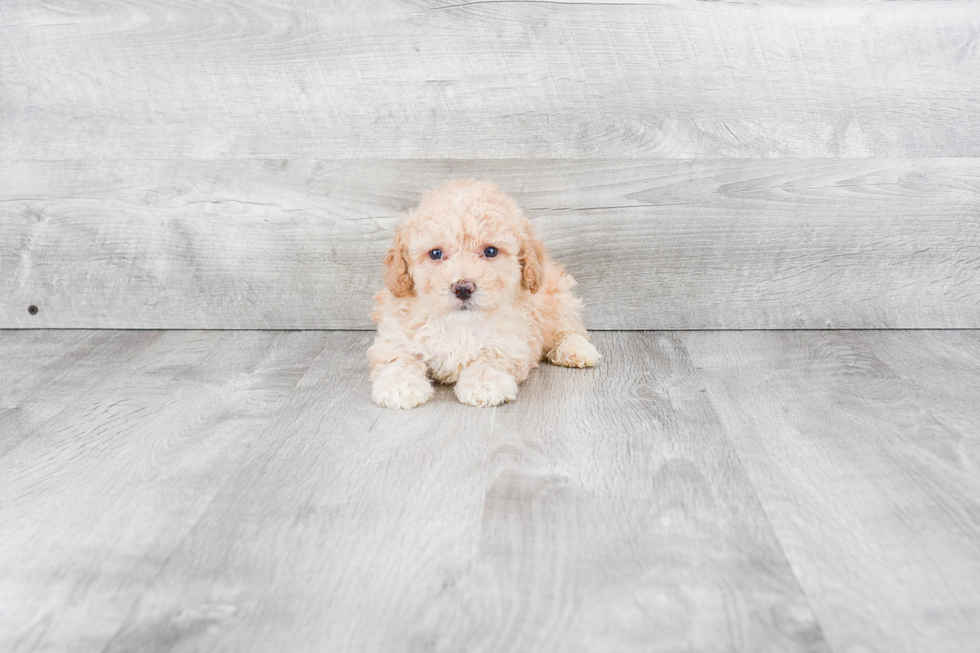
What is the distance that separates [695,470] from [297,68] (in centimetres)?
149

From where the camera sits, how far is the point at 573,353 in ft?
6.44

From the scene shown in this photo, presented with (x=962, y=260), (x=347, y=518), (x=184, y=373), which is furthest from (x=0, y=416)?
(x=962, y=260)

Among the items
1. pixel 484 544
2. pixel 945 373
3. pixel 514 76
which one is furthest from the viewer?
pixel 514 76

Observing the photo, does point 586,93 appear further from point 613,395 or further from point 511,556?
point 511,556

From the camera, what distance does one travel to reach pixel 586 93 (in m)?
2.15

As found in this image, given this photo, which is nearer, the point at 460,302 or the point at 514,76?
the point at 460,302

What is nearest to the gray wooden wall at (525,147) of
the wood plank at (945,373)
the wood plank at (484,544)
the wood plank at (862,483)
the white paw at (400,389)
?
the wood plank at (945,373)

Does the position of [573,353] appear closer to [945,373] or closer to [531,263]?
[531,263]

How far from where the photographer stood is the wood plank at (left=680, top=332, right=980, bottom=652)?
1.04 metres

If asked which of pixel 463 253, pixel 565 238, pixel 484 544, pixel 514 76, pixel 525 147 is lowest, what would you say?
pixel 484 544

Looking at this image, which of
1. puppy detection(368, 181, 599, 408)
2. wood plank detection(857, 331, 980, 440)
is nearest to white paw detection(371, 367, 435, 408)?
puppy detection(368, 181, 599, 408)

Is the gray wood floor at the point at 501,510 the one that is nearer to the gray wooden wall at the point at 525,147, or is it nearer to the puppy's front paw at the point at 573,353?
the puppy's front paw at the point at 573,353

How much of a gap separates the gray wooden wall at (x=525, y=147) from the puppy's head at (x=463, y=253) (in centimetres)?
47

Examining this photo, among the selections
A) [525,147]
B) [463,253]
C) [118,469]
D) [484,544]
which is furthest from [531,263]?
[118,469]
